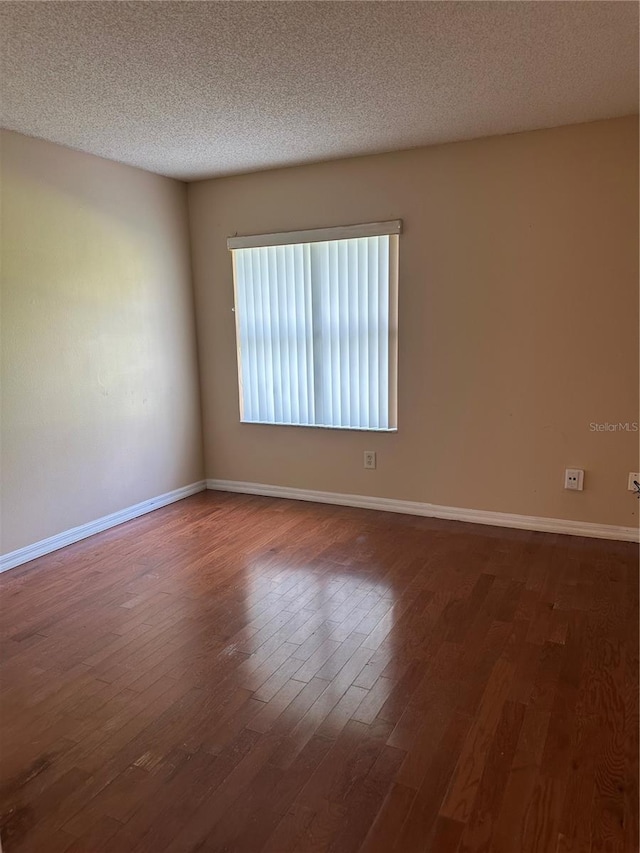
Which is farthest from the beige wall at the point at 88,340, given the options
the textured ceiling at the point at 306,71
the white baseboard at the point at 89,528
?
the textured ceiling at the point at 306,71

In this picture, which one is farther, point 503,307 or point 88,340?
point 88,340

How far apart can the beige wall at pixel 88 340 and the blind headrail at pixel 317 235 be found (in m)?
0.58

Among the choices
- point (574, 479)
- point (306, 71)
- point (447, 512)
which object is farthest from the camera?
point (447, 512)

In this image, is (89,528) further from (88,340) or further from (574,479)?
(574,479)

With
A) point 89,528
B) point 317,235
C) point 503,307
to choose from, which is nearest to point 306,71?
point 317,235

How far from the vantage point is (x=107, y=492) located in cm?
392

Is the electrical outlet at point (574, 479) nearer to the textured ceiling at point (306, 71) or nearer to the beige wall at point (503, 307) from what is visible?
the beige wall at point (503, 307)

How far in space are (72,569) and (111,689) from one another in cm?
130

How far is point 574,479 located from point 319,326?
6.66ft

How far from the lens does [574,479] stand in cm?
350

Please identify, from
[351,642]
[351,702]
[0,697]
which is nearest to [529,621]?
[351,642]

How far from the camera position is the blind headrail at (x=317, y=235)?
147 inches

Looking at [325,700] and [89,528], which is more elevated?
[89,528]

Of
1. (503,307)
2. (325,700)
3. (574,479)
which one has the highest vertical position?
(503,307)
